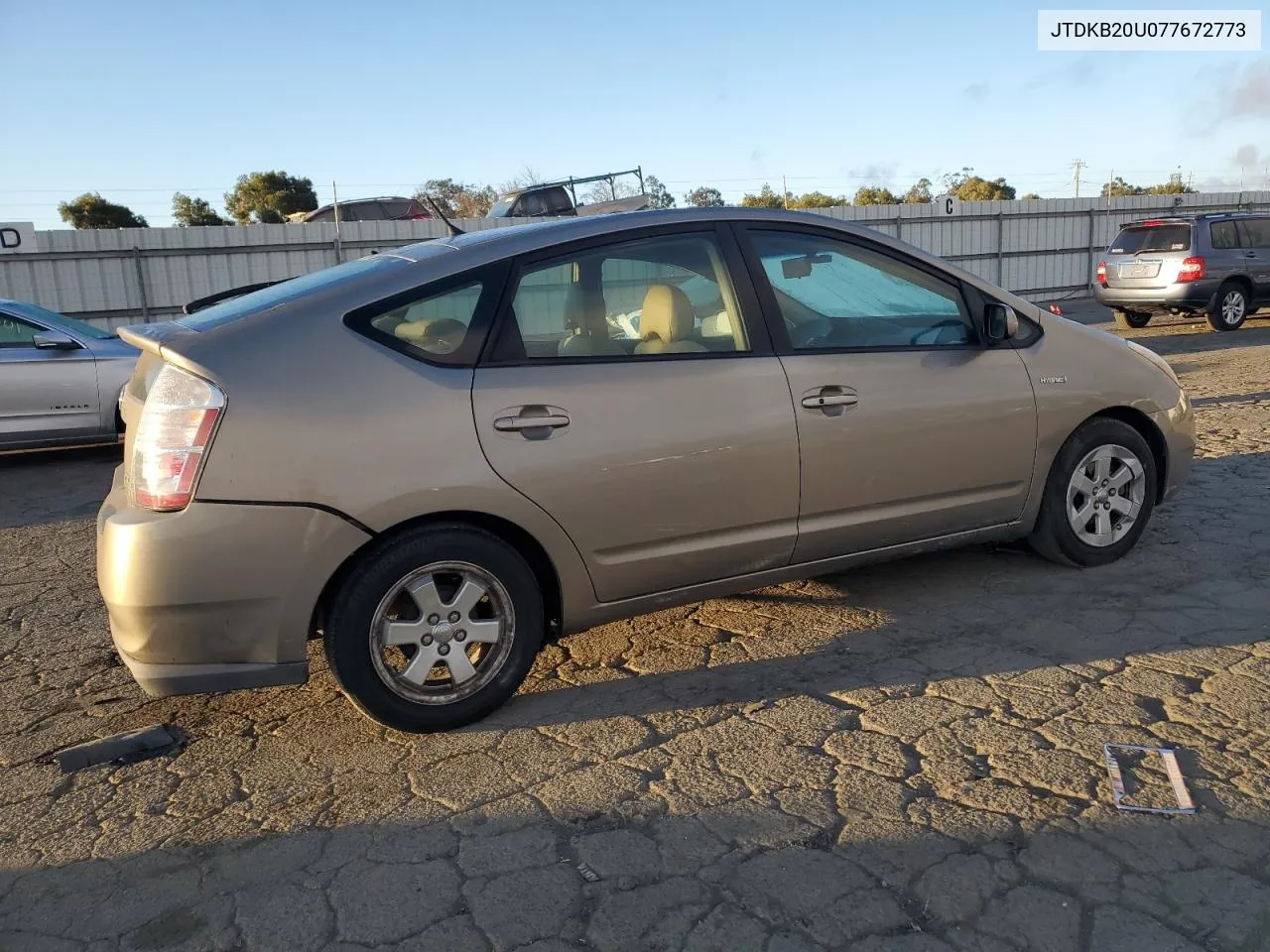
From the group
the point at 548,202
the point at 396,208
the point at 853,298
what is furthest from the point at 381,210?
the point at 853,298

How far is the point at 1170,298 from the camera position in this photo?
14.3 m

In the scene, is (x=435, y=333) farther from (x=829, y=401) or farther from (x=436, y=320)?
(x=829, y=401)

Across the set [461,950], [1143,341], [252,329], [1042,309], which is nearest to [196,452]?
[252,329]

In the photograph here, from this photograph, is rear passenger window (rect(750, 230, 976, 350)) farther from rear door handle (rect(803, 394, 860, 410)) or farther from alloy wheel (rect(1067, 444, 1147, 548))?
alloy wheel (rect(1067, 444, 1147, 548))

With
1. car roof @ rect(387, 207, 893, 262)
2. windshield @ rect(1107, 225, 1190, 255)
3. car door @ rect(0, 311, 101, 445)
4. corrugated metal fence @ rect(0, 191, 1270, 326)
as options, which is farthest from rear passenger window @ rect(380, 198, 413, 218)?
car roof @ rect(387, 207, 893, 262)

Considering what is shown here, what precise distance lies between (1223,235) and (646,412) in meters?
14.0

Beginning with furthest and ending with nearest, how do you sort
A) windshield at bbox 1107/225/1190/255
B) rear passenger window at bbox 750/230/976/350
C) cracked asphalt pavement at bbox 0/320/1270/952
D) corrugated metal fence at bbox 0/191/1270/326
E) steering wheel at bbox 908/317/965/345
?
corrugated metal fence at bbox 0/191/1270/326
windshield at bbox 1107/225/1190/255
steering wheel at bbox 908/317/965/345
rear passenger window at bbox 750/230/976/350
cracked asphalt pavement at bbox 0/320/1270/952

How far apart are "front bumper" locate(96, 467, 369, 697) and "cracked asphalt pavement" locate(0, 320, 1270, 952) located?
0.34m

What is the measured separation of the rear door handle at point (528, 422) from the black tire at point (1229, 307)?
14059 millimetres

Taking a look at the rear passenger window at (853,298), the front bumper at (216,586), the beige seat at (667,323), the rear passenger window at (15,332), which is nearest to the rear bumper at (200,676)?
the front bumper at (216,586)

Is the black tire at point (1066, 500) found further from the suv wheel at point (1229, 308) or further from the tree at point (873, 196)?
the tree at point (873, 196)

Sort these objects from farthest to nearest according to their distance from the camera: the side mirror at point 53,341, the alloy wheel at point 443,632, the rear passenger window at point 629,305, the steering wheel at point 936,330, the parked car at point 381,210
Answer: the parked car at point 381,210
the side mirror at point 53,341
the steering wheel at point 936,330
the rear passenger window at point 629,305
the alloy wheel at point 443,632

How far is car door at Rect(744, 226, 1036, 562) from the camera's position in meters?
3.87

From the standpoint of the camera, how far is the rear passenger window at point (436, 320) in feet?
10.8
